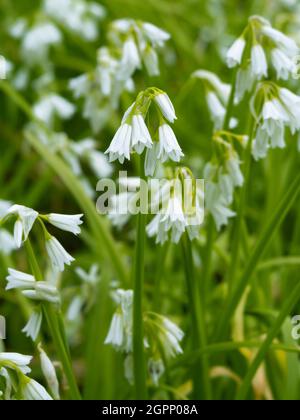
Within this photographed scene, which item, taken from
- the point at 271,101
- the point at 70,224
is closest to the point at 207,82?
the point at 271,101

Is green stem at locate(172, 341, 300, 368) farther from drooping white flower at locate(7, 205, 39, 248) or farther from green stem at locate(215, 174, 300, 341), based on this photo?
drooping white flower at locate(7, 205, 39, 248)

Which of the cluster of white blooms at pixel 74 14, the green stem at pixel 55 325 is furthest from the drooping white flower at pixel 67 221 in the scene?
the cluster of white blooms at pixel 74 14

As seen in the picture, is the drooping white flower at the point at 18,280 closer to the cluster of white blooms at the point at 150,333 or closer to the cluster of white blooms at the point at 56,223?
the cluster of white blooms at the point at 56,223

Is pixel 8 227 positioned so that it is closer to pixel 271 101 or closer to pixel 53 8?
pixel 53 8

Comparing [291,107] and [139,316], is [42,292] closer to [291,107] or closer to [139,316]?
[139,316]

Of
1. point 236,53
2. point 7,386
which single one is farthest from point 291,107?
point 7,386

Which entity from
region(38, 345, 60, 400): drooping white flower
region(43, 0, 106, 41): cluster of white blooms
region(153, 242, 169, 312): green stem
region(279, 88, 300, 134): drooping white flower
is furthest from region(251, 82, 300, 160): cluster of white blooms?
region(43, 0, 106, 41): cluster of white blooms
